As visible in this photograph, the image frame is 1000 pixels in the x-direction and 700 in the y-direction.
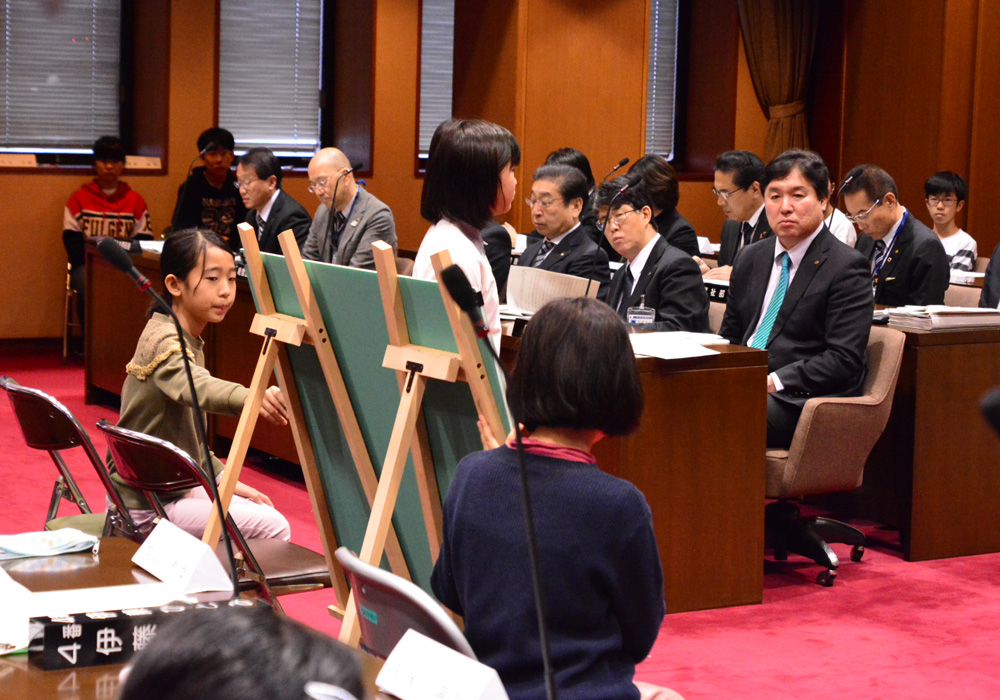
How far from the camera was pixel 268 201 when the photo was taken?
21.6 ft

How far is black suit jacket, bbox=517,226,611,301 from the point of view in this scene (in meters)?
5.11

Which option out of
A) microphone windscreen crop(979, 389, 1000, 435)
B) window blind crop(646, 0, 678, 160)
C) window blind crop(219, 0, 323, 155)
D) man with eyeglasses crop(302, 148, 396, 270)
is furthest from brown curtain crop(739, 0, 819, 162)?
microphone windscreen crop(979, 389, 1000, 435)

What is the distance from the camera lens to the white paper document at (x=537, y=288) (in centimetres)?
398

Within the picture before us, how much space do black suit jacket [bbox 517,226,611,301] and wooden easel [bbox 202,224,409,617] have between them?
2.12m

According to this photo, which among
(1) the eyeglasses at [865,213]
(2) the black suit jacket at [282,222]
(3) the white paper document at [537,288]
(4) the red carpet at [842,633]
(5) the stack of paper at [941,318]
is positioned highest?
(1) the eyeglasses at [865,213]

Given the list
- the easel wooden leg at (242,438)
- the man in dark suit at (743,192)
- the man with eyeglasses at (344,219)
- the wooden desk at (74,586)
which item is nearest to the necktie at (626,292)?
the easel wooden leg at (242,438)

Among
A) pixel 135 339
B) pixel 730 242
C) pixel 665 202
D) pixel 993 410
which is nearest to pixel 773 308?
pixel 665 202

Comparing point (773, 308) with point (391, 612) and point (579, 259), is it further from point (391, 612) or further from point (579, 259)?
point (391, 612)

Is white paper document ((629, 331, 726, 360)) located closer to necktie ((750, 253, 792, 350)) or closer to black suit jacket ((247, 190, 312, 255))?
necktie ((750, 253, 792, 350))

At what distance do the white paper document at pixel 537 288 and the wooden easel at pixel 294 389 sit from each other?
3.40 ft

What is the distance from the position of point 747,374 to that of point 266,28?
6.57m

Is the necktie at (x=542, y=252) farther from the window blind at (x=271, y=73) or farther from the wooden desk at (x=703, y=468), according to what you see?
the window blind at (x=271, y=73)

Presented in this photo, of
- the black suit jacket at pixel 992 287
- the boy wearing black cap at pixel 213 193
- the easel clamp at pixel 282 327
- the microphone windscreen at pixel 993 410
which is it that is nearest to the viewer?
the microphone windscreen at pixel 993 410

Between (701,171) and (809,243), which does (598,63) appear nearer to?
(701,171)
